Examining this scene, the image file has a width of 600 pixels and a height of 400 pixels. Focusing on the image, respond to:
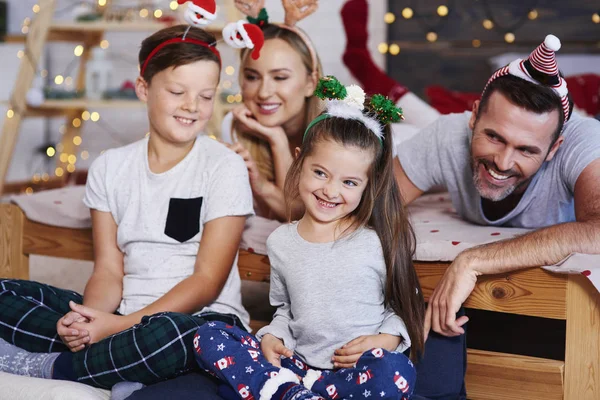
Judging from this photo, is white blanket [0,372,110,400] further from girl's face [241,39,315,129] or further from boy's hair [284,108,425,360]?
girl's face [241,39,315,129]

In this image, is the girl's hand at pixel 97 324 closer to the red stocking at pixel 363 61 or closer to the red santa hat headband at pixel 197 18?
the red santa hat headband at pixel 197 18

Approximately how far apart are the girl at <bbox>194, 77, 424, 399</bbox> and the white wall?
7.51ft

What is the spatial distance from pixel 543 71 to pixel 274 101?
0.68 meters

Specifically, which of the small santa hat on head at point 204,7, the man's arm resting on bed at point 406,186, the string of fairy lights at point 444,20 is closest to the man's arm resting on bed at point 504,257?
the man's arm resting on bed at point 406,186

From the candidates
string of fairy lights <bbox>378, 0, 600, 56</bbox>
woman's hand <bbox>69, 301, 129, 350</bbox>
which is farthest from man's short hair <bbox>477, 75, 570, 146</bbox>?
string of fairy lights <bbox>378, 0, 600, 56</bbox>

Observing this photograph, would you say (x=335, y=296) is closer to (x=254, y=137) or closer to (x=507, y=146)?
(x=507, y=146)

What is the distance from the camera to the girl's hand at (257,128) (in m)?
1.91

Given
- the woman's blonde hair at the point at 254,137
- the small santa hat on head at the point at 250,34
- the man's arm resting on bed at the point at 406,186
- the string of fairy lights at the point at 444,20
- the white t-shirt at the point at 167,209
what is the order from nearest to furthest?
the white t-shirt at the point at 167,209 → the small santa hat on head at the point at 250,34 → the man's arm resting on bed at the point at 406,186 → the woman's blonde hair at the point at 254,137 → the string of fairy lights at the point at 444,20

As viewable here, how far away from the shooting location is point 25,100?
3182 millimetres

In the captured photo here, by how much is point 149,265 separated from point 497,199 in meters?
0.74

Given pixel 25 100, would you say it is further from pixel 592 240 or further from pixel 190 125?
pixel 592 240

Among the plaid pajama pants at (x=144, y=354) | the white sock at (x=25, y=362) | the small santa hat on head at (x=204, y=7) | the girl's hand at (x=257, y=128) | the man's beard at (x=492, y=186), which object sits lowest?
the white sock at (x=25, y=362)

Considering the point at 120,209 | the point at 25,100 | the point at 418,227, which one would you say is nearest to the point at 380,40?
the point at 25,100

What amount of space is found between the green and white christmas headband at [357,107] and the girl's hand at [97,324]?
20.4 inches
